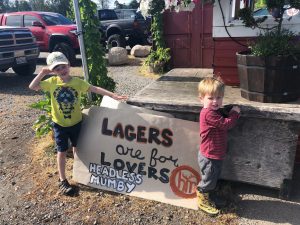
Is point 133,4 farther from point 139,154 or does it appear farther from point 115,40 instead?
point 139,154

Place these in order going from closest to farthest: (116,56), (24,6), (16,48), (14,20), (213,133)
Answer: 1. (213,133)
2. (16,48)
3. (116,56)
4. (14,20)
5. (24,6)

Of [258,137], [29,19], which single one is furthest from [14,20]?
[258,137]

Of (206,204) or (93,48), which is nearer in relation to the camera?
(206,204)

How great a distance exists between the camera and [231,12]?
4.07 metres

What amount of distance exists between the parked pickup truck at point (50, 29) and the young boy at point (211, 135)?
366 inches

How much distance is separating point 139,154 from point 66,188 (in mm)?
856

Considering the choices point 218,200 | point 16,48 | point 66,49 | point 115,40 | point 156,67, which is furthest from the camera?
point 115,40

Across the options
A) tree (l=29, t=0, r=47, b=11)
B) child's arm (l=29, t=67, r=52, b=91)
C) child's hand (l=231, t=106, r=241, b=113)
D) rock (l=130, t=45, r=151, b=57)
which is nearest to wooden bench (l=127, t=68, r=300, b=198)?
child's hand (l=231, t=106, r=241, b=113)

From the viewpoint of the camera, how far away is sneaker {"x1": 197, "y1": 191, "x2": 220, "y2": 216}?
10.2ft

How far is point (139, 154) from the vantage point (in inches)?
140

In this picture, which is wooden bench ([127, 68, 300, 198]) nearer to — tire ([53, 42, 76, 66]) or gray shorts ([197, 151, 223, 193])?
gray shorts ([197, 151, 223, 193])

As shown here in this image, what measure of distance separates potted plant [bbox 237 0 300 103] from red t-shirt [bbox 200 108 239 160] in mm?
499

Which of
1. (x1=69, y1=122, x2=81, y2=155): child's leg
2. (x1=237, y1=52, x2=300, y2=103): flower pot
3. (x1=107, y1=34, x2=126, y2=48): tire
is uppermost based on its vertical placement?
(x1=237, y1=52, x2=300, y2=103): flower pot

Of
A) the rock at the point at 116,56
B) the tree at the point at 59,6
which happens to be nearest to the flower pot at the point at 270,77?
the rock at the point at 116,56
